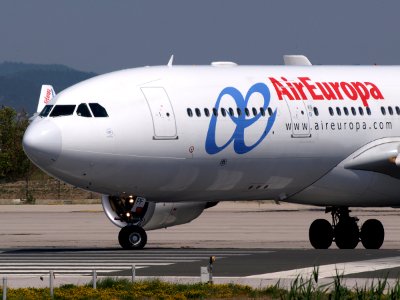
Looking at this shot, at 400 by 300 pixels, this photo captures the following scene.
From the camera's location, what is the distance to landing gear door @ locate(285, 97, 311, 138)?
49188mm

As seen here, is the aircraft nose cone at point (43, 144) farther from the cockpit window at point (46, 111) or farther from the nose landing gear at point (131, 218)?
the nose landing gear at point (131, 218)

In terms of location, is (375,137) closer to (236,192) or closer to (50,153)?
(236,192)

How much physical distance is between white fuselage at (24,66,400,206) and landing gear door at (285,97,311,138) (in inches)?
1.3

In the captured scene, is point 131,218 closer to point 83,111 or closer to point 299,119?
point 83,111

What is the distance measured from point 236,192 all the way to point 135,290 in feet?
50.7

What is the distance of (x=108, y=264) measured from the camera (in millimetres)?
43281

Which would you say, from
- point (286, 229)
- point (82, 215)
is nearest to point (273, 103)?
point (286, 229)

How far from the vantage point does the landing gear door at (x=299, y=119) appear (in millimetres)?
49188

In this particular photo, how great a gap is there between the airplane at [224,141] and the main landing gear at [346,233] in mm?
34

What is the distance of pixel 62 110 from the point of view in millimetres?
46156

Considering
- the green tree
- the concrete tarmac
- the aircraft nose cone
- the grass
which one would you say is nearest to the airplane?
the aircraft nose cone

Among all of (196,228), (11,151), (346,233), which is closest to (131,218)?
(346,233)

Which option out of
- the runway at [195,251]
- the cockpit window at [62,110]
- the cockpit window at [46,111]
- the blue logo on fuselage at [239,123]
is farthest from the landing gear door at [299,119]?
the cockpit window at [46,111]

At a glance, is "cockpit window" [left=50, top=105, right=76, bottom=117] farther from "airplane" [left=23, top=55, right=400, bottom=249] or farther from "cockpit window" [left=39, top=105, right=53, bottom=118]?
"cockpit window" [left=39, top=105, right=53, bottom=118]
